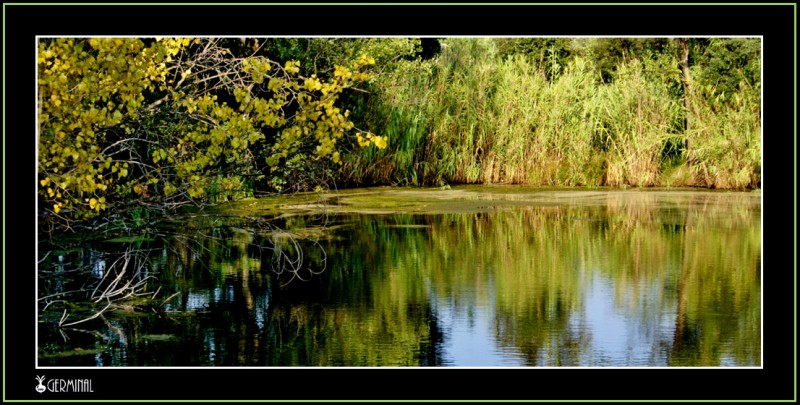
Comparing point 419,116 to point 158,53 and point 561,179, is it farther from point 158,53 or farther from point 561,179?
point 158,53

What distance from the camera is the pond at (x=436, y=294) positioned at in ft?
19.2

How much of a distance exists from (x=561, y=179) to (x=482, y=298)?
801cm

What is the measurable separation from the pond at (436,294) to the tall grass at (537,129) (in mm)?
3096

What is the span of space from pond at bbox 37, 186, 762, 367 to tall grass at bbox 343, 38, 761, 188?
3.10m

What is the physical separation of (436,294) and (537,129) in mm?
7757
